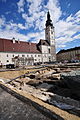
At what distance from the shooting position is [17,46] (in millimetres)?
43875

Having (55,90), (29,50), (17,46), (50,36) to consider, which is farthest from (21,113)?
(50,36)

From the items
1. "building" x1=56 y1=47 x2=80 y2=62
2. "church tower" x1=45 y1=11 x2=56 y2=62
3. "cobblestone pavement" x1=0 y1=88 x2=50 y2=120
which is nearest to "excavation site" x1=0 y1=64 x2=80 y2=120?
"cobblestone pavement" x1=0 y1=88 x2=50 y2=120

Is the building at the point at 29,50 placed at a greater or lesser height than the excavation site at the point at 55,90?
greater

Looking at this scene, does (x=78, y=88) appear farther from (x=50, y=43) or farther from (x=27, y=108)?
(x=50, y=43)

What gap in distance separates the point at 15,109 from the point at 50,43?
53.2 meters

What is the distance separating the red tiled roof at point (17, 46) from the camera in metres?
40.0

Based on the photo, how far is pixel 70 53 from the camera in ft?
236

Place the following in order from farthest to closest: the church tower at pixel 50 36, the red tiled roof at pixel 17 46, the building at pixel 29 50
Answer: the church tower at pixel 50 36, the red tiled roof at pixel 17 46, the building at pixel 29 50

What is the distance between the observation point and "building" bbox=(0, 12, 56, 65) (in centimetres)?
3922

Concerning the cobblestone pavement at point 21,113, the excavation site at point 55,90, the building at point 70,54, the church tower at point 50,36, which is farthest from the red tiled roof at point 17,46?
the cobblestone pavement at point 21,113

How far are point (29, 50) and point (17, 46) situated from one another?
6.22m

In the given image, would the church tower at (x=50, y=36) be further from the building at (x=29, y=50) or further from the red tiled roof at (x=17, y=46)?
the red tiled roof at (x=17, y=46)

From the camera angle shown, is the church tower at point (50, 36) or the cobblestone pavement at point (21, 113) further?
the church tower at point (50, 36)

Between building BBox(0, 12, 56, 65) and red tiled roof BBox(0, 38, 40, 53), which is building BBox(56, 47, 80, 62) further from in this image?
red tiled roof BBox(0, 38, 40, 53)
